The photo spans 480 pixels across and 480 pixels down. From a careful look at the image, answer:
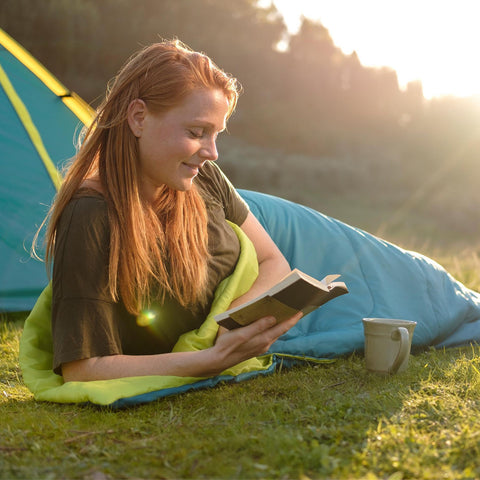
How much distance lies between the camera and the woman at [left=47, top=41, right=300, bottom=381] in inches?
62.9

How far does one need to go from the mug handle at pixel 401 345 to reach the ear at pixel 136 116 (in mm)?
950

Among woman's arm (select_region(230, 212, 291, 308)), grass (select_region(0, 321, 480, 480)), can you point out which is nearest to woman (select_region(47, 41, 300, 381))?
grass (select_region(0, 321, 480, 480))

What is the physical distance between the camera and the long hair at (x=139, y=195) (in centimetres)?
165

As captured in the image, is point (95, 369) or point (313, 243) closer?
point (95, 369)

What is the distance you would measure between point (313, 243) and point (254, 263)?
0.50 meters

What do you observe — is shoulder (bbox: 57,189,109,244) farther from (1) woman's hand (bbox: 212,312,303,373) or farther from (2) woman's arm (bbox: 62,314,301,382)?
(1) woman's hand (bbox: 212,312,303,373)

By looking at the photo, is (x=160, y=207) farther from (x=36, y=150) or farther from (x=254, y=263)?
(x=36, y=150)

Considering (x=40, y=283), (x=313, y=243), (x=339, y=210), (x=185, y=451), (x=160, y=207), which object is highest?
(x=160, y=207)

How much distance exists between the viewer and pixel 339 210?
49.3 feet

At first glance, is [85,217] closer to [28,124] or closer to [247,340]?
[247,340]

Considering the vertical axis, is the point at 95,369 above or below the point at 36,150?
below

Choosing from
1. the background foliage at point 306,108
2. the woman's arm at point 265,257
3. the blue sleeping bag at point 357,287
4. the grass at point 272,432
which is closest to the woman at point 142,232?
the grass at point 272,432

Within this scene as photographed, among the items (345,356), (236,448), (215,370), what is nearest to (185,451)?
(236,448)

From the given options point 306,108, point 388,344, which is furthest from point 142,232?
point 306,108
